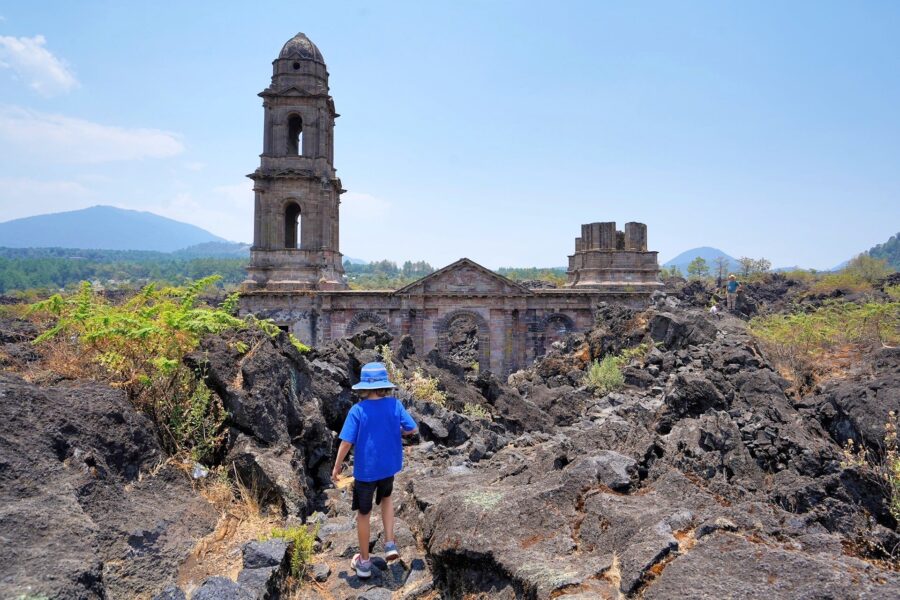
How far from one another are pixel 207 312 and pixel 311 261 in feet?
68.1

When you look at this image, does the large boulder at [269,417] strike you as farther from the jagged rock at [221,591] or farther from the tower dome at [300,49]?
the tower dome at [300,49]

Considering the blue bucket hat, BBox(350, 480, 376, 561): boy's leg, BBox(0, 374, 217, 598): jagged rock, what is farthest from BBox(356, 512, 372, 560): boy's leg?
BBox(0, 374, 217, 598): jagged rock

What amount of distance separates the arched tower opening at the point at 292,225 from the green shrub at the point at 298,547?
976 inches

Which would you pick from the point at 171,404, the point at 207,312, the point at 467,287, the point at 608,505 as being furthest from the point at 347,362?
the point at 467,287

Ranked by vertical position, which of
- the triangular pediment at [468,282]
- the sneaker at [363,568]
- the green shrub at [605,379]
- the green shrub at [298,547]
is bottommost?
the green shrub at [605,379]

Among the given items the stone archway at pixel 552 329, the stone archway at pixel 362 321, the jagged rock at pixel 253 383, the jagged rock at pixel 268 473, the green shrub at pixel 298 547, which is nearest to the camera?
the green shrub at pixel 298 547

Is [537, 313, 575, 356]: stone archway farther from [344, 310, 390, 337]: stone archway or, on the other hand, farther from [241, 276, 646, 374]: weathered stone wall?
[344, 310, 390, 337]: stone archway

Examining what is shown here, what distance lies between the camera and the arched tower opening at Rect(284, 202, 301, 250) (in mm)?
28391

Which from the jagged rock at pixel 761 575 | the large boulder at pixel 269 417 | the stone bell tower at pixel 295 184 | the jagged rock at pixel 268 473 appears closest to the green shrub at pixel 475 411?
the large boulder at pixel 269 417

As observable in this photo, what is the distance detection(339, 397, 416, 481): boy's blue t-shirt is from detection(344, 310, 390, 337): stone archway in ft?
70.7

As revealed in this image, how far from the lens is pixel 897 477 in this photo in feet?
17.8

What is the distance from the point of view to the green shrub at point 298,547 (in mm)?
4148

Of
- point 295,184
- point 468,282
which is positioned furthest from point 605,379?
point 295,184

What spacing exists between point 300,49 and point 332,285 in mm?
10853
